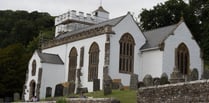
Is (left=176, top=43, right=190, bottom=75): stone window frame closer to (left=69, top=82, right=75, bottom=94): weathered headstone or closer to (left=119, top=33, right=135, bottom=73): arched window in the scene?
(left=119, top=33, right=135, bottom=73): arched window

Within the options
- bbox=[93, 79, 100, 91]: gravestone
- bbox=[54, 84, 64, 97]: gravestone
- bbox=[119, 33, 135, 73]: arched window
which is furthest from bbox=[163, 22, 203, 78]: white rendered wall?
bbox=[54, 84, 64, 97]: gravestone

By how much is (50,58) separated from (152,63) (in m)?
15.9

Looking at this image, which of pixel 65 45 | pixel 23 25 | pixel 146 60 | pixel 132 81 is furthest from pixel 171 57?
pixel 23 25

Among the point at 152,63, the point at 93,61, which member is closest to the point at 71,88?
the point at 93,61

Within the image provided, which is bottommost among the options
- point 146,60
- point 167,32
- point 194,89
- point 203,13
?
point 194,89

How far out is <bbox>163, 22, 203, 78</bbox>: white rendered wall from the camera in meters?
55.0

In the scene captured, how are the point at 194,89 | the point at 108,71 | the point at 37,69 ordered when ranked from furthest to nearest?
1. the point at 37,69
2. the point at 108,71
3. the point at 194,89

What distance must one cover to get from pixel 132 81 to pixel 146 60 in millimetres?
11966

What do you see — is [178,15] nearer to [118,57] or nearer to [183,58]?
[183,58]

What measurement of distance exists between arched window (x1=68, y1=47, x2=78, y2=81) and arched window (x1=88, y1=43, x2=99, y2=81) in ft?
13.6

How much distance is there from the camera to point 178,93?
2562 centimetres

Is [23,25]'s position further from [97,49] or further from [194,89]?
[194,89]

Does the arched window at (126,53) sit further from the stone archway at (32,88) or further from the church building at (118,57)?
the stone archway at (32,88)

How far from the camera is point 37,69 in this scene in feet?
207
